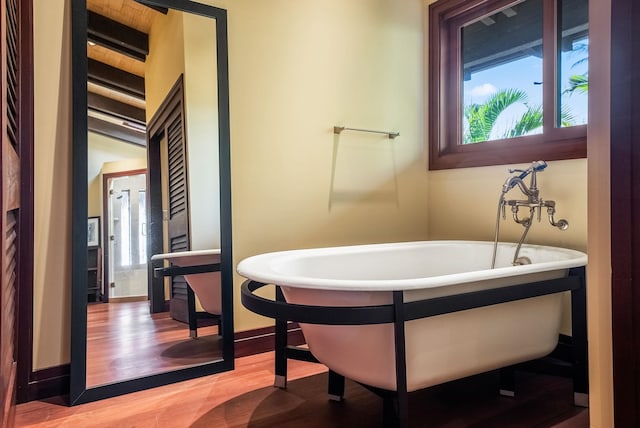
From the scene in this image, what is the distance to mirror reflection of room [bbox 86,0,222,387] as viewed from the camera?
193cm

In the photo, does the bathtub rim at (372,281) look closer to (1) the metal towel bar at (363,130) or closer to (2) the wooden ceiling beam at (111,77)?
(1) the metal towel bar at (363,130)

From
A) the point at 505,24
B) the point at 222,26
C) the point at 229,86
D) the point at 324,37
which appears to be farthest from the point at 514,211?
the point at 222,26

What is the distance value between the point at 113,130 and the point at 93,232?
0.47 meters

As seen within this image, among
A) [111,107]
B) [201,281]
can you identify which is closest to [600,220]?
[201,281]

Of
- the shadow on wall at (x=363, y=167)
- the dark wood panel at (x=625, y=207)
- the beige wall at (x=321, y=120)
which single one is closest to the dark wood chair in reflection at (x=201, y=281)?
the beige wall at (x=321, y=120)

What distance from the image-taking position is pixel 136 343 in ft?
6.69

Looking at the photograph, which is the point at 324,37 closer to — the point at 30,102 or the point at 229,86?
the point at 229,86

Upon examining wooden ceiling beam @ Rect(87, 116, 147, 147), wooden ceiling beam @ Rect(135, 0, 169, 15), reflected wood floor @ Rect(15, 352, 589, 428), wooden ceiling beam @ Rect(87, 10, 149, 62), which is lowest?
reflected wood floor @ Rect(15, 352, 589, 428)

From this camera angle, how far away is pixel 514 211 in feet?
7.36

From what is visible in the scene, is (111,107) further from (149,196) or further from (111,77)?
(149,196)

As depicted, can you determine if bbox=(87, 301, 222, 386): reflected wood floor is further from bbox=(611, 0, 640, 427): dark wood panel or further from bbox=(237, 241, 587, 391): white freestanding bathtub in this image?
bbox=(611, 0, 640, 427): dark wood panel

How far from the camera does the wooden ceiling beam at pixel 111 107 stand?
75.4 inches

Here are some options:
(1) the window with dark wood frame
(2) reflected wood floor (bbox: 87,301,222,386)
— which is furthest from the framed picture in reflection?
(1) the window with dark wood frame

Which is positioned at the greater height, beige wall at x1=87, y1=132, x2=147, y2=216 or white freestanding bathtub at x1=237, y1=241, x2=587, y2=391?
beige wall at x1=87, y1=132, x2=147, y2=216
